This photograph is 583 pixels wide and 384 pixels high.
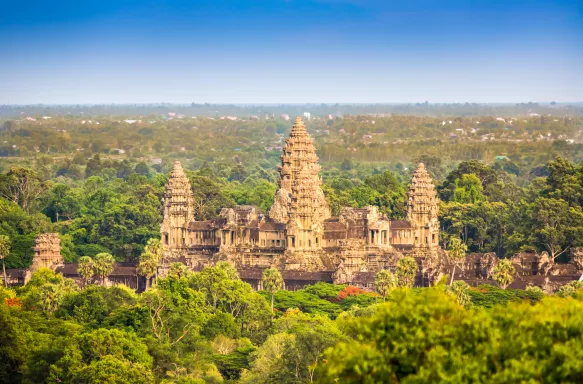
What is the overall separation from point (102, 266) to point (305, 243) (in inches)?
539

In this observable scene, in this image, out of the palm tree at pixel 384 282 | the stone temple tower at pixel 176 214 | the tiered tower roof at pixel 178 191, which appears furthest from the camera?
the tiered tower roof at pixel 178 191

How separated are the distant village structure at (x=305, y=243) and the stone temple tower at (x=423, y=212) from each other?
7 centimetres

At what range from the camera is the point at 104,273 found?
8594cm

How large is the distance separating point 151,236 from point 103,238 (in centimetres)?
369

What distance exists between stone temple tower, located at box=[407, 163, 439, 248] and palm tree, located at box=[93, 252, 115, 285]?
22.1 metres

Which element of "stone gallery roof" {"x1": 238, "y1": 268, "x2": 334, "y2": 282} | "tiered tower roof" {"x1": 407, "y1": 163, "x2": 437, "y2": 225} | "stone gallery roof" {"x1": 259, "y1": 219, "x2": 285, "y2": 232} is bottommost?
"stone gallery roof" {"x1": 238, "y1": 268, "x2": 334, "y2": 282}

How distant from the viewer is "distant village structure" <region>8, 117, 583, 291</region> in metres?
86.0

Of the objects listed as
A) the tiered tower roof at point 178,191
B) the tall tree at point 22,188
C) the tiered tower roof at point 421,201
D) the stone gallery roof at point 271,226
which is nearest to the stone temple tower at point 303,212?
the stone gallery roof at point 271,226

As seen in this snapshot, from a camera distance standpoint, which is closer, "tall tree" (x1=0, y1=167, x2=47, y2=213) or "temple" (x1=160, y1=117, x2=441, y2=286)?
"temple" (x1=160, y1=117, x2=441, y2=286)

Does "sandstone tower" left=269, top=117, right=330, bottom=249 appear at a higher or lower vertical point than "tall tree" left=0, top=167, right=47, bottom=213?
higher

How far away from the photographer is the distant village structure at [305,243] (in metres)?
86.0

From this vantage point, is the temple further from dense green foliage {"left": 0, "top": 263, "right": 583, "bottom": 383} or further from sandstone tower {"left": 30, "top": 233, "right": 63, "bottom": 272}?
sandstone tower {"left": 30, "top": 233, "right": 63, "bottom": 272}

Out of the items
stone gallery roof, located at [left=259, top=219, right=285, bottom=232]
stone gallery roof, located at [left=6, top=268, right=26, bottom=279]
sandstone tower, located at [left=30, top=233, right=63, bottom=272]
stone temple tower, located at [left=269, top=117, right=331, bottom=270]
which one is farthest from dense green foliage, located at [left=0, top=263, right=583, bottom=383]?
sandstone tower, located at [left=30, top=233, right=63, bottom=272]

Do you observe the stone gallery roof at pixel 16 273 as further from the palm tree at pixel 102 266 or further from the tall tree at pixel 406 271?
the tall tree at pixel 406 271
